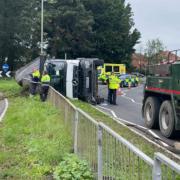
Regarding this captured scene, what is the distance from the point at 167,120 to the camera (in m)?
13.8

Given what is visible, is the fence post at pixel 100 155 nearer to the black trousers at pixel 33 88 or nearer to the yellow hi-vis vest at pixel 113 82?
the yellow hi-vis vest at pixel 113 82

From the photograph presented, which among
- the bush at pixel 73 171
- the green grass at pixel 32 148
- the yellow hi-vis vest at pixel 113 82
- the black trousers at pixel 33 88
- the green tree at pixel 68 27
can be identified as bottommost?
the green grass at pixel 32 148

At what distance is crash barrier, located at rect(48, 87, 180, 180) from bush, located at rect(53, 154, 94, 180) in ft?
0.35

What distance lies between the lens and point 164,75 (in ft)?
45.9

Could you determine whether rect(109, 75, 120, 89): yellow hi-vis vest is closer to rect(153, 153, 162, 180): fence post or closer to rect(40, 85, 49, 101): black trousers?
rect(40, 85, 49, 101): black trousers

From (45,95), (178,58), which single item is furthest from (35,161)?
(45,95)

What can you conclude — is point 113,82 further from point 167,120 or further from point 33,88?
point 167,120

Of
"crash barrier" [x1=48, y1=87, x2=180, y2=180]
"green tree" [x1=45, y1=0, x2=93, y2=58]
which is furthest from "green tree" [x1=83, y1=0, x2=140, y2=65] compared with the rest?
"crash barrier" [x1=48, y1=87, x2=180, y2=180]

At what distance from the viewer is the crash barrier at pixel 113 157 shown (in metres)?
3.91

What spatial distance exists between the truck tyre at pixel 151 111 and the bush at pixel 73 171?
25.0 ft

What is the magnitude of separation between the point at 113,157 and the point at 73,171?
168cm

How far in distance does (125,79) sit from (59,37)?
644 inches

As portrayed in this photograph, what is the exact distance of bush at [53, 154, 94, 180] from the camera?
711 cm

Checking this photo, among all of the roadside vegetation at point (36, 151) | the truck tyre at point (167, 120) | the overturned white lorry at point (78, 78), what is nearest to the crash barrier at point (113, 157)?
the roadside vegetation at point (36, 151)
